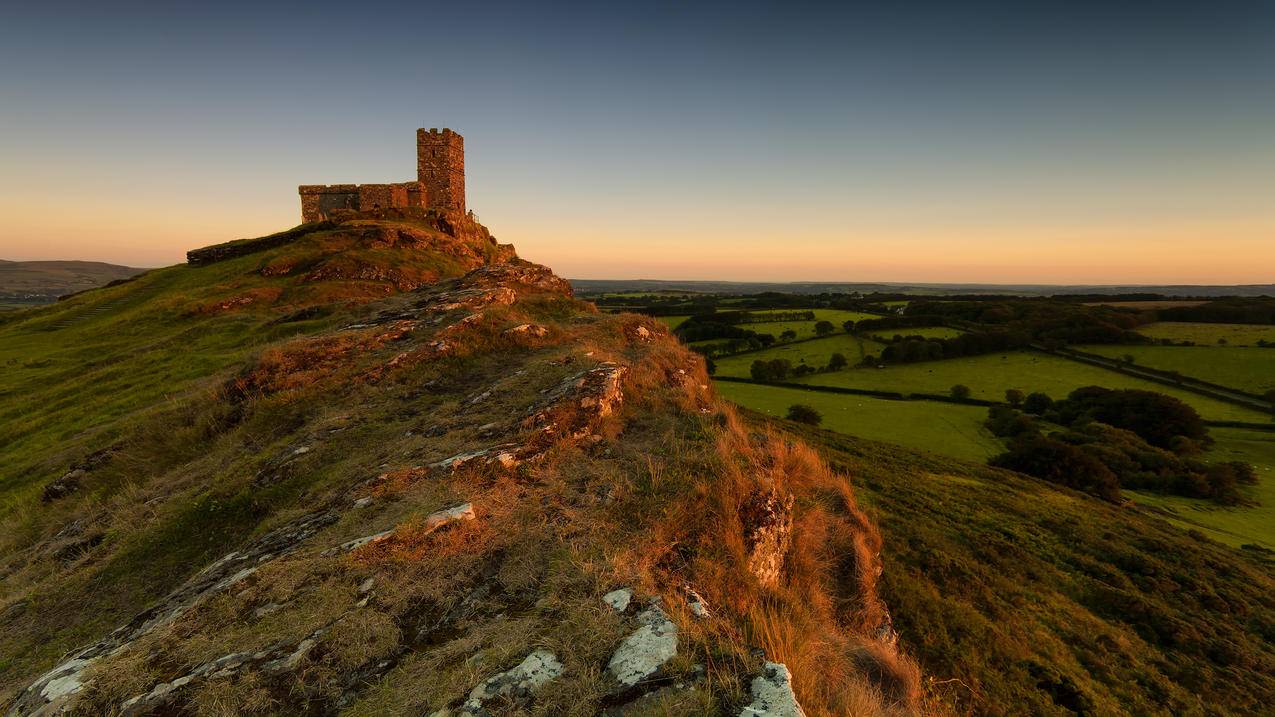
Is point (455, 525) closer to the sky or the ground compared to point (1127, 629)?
closer to the sky

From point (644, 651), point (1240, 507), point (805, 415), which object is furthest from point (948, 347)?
point (644, 651)

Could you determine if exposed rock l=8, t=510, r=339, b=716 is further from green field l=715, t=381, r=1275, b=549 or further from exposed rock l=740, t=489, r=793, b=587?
green field l=715, t=381, r=1275, b=549

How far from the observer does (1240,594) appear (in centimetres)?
1981

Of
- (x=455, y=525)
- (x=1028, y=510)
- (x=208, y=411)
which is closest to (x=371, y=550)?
(x=455, y=525)

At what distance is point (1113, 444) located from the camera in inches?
1796

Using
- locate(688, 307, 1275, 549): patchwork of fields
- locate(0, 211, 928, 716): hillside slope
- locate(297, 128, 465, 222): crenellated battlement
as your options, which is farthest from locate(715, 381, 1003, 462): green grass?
locate(0, 211, 928, 716): hillside slope

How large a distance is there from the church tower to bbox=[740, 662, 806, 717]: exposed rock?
40517 mm

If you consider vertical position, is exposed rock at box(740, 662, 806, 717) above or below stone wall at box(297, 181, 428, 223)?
below

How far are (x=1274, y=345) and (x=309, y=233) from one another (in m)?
128

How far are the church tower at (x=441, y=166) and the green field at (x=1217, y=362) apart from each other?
99.8 metres

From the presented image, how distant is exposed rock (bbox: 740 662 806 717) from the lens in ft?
8.87

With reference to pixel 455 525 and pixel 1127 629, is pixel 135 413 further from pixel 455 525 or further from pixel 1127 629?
pixel 1127 629

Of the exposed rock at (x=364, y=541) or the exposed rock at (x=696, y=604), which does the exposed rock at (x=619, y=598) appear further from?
the exposed rock at (x=364, y=541)

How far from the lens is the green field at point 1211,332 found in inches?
2960
